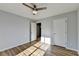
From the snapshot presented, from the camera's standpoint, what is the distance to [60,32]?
442 cm

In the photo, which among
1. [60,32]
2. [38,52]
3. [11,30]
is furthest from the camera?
[60,32]

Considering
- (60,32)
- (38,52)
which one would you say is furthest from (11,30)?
(60,32)

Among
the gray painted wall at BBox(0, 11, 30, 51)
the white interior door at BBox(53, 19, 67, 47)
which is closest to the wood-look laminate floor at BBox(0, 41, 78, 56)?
the gray painted wall at BBox(0, 11, 30, 51)

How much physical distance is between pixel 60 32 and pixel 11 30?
304 centimetres

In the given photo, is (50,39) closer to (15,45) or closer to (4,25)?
(15,45)

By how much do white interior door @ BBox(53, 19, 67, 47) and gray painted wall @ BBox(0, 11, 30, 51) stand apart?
2415 mm

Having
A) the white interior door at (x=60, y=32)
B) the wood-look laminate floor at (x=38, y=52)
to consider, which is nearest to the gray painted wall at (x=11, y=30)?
the wood-look laminate floor at (x=38, y=52)

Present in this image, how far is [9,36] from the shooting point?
12.7 feet

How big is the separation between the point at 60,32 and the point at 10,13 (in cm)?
328

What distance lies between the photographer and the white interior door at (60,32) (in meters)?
4.15

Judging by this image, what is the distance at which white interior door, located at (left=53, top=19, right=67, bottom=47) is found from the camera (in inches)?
163

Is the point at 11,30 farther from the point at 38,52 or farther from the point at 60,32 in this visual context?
the point at 60,32

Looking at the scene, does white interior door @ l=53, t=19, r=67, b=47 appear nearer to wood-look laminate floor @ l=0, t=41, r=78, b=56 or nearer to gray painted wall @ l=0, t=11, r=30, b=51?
wood-look laminate floor @ l=0, t=41, r=78, b=56

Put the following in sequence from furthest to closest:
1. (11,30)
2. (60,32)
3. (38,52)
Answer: (60,32) < (11,30) < (38,52)
